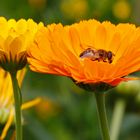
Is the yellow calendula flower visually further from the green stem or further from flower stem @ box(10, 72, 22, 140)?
the green stem

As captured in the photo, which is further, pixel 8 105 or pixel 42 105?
pixel 42 105

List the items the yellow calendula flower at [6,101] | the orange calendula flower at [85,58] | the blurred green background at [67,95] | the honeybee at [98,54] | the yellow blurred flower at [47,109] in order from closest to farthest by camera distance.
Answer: the orange calendula flower at [85,58]
the honeybee at [98,54]
the yellow calendula flower at [6,101]
the blurred green background at [67,95]
the yellow blurred flower at [47,109]

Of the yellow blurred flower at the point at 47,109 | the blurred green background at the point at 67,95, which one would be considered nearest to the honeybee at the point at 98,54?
the blurred green background at the point at 67,95

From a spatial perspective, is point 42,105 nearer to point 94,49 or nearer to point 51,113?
point 51,113

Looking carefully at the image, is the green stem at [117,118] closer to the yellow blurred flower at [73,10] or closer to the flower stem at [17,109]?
the flower stem at [17,109]

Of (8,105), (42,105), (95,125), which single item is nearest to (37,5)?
(42,105)

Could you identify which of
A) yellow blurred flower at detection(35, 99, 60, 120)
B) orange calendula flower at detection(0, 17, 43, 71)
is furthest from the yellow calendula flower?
yellow blurred flower at detection(35, 99, 60, 120)
